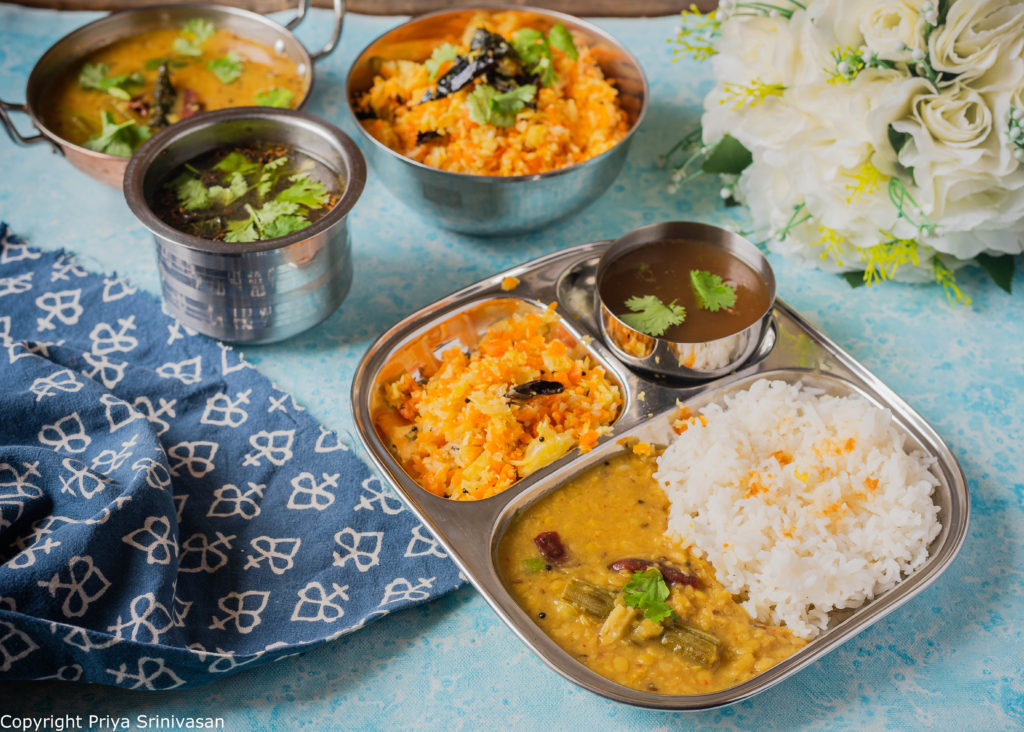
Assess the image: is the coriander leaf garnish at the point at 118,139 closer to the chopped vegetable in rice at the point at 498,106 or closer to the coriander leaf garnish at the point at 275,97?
the coriander leaf garnish at the point at 275,97

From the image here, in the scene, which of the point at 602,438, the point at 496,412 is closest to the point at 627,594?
the point at 602,438

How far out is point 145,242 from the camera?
3.57 metres

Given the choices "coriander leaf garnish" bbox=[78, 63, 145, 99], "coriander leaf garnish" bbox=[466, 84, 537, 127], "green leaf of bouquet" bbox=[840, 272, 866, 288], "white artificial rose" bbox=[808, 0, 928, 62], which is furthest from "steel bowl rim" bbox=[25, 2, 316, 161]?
"green leaf of bouquet" bbox=[840, 272, 866, 288]

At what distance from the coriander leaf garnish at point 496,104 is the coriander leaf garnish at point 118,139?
4.39 ft

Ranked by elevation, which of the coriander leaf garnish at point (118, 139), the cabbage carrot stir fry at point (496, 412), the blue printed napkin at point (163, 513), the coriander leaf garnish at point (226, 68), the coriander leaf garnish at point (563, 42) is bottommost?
the blue printed napkin at point (163, 513)

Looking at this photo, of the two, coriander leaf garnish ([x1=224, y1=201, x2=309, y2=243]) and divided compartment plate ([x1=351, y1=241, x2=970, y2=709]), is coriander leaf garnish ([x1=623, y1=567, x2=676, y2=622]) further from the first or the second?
coriander leaf garnish ([x1=224, y1=201, x2=309, y2=243])

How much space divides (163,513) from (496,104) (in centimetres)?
191

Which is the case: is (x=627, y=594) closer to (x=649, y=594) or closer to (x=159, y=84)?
(x=649, y=594)

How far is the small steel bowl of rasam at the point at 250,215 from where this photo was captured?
2.86 metres

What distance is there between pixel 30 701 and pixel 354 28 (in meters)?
3.43

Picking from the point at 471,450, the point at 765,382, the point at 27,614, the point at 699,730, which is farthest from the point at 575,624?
the point at 27,614

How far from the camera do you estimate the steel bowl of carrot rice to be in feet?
10.9

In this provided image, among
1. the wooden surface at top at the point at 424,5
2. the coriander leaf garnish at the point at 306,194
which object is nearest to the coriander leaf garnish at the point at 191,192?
the coriander leaf garnish at the point at 306,194

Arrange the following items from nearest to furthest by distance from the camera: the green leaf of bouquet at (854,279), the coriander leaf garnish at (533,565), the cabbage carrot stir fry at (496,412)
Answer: the coriander leaf garnish at (533,565) < the cabbage carrot stir fry at (496,412) < the green leaf of bouquet at (854,279)
